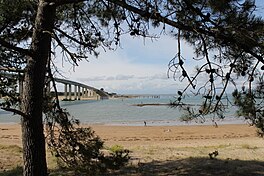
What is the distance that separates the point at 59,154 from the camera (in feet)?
14.9

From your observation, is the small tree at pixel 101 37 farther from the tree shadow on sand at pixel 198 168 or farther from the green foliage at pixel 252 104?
the tree shadow on sand at pixel 198 168

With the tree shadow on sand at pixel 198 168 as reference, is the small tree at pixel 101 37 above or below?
above

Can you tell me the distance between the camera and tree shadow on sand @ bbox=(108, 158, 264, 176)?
607 cm

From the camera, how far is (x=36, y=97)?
384 centimetres

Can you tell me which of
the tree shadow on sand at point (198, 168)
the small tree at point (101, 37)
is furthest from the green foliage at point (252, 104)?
the tree shadow on sand at point (198, 168)

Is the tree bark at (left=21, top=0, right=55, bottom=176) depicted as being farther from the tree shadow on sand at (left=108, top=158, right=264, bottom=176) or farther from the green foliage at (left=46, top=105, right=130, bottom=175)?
the tree shadow on sand at (left=108, top=158, right=264, bottom=176)

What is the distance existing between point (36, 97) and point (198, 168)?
3.51m

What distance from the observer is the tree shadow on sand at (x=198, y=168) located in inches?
239

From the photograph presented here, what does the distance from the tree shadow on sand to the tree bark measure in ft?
7.65

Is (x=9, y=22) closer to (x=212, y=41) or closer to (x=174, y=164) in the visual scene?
(x=212, y=41)

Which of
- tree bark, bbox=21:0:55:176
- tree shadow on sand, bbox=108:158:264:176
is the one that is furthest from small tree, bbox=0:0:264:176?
tree shadow on sand, bbox=108:158:264:176

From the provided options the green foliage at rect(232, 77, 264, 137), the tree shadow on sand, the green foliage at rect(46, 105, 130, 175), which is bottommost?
the tree shadow on sand

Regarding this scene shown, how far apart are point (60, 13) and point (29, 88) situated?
4.88 ft

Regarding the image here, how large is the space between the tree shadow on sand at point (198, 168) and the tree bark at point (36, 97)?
2331 mm
